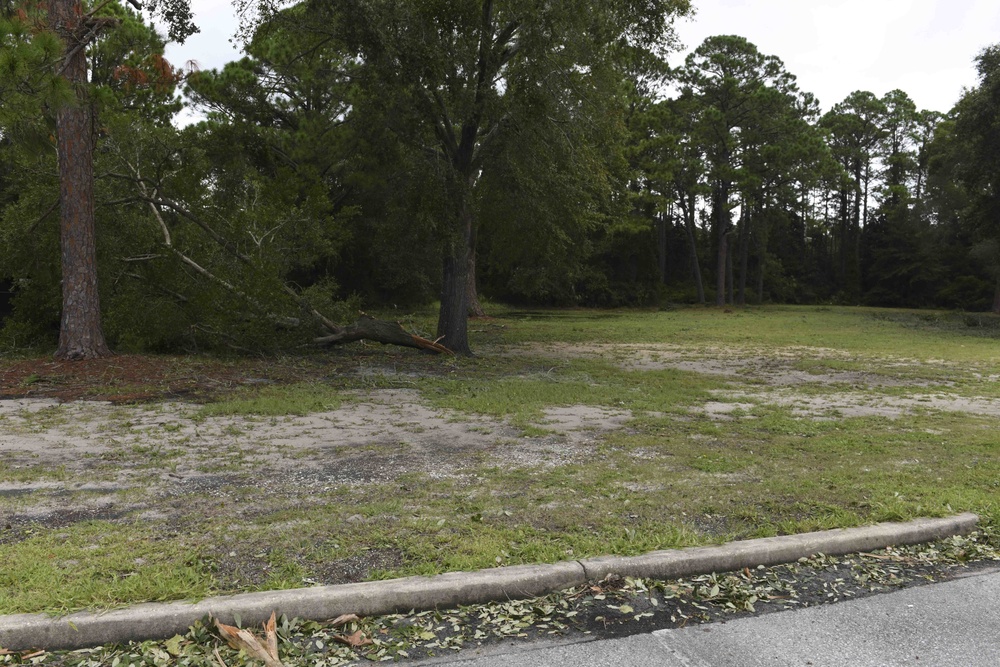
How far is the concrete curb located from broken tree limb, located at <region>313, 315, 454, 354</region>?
1042 cm

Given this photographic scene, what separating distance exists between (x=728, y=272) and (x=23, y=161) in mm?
38457

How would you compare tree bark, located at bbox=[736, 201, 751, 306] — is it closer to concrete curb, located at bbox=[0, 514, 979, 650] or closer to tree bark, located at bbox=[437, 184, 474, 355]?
tree bark, located at bbox=[437, 184, 474, 355]

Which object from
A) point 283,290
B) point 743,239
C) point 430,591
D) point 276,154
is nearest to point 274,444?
point 430,591

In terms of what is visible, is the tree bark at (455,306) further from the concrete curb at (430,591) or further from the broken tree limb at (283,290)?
the concrete curb at (430,591)

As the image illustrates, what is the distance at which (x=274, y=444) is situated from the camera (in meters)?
6.12

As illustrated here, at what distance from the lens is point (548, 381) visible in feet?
35.0

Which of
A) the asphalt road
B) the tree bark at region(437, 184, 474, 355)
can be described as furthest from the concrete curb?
the tree bark at region(437, 184, 474, 355)

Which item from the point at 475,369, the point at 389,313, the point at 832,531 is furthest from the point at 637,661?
the point at 389,313

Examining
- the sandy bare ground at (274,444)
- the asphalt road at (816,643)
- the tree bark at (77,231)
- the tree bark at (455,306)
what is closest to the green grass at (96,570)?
the sandy bare ground at (274,444)

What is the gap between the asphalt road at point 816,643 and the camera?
269 cm

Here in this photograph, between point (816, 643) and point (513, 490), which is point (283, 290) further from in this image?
point (816, 643)

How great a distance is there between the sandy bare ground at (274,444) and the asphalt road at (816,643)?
2.39 metres

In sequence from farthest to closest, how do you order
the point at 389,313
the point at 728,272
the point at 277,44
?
the point at 728,272, the point at 389,313, the point at 277,44

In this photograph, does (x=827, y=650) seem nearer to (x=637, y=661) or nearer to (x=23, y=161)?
(x=637, y=661)
